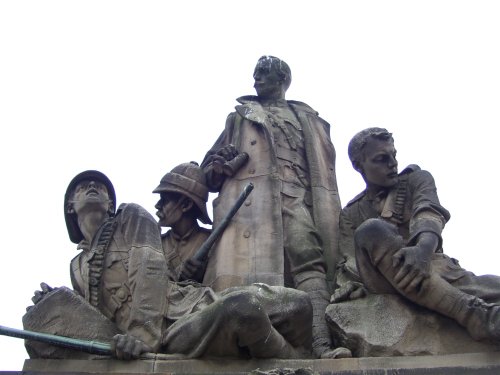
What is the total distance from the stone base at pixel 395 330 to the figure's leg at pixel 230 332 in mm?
599

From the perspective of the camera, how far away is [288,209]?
9.98 m

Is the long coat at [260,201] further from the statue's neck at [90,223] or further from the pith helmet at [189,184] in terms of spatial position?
the statue's neck at [90,223]

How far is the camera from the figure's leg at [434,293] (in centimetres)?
748

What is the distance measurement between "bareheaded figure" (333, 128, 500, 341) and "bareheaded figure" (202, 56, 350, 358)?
44 cm

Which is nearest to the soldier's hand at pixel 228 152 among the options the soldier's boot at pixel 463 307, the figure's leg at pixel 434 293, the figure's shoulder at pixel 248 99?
the figure's shoulder at pixel 248 99

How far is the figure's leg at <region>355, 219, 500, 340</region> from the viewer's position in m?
7.48

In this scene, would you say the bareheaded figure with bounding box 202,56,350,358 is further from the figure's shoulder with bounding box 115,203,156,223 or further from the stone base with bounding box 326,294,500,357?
the figure's shoulder with bounding box 115,203,156,223

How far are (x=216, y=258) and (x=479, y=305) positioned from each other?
3094 mm

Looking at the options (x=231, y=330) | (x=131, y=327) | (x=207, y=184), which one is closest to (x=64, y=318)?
(x=131, y=327)

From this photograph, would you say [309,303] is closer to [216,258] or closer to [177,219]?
[216,258]

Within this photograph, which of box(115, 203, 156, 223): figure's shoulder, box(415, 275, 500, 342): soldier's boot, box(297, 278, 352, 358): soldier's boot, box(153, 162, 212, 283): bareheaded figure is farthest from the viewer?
box(153, 162, 212, 283): bareheaded figure

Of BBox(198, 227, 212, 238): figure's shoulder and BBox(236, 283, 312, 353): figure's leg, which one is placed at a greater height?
BBox(198, 227, 212, 238): figure's shoulder

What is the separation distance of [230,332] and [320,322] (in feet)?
4.53

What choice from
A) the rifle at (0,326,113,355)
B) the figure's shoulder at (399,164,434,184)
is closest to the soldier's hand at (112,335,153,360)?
the rifle at (0,326,113,355)
